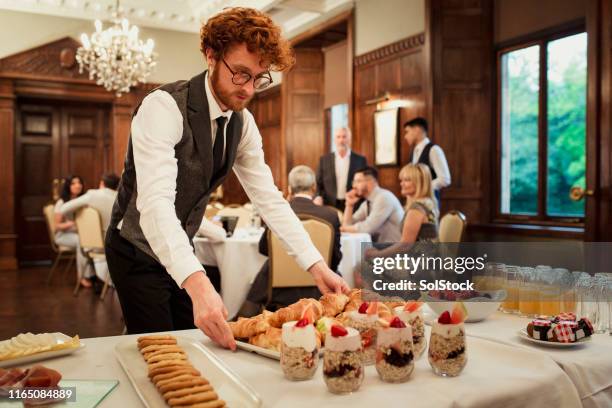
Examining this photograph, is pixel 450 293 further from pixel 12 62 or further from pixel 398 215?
pixel 12 62

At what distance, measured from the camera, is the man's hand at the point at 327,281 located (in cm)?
147

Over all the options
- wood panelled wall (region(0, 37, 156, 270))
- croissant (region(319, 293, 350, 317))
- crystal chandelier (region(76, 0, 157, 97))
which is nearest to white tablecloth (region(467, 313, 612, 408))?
croissant (region(319, 293, 350, 317))

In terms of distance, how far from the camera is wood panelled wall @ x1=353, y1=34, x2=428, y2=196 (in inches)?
252

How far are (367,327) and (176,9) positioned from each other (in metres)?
9.02

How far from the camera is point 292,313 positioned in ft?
3.98

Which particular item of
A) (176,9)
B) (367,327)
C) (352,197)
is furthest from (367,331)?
(176,9)

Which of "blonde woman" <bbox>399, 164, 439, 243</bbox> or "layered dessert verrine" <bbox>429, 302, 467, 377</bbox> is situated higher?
"blonde woman" <bbox>399, 164, 439, 243</bbox>

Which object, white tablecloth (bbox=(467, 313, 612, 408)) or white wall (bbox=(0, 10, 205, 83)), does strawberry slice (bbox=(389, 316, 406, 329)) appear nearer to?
white tablecloth (bbox=(467, 313, 612, 408))

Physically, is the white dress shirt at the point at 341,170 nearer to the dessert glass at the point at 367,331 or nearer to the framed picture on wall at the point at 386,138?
the framed picture on wall at the point at 386,138

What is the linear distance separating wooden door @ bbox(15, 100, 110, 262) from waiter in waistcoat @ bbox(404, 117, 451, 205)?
5.63 m

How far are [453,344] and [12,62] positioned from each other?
8783 mm

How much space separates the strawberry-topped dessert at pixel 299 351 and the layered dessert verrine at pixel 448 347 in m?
0.22

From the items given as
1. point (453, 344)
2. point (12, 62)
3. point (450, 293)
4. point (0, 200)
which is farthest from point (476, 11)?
point (0, 200)

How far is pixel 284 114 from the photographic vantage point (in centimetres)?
910
